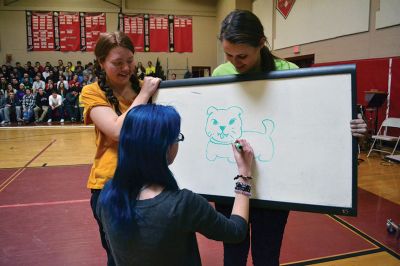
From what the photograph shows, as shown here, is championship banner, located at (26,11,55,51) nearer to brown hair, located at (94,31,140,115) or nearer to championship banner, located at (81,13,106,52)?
championship banner, located at (81,13,106,52)

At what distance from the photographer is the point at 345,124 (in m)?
1.10

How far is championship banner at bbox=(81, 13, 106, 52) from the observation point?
44.7 ft

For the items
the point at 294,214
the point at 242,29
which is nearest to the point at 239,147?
the point at 242,29

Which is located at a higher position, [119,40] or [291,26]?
[291,26]

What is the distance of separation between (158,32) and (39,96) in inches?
226

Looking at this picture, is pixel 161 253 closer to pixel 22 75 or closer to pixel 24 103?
pixel 24 103

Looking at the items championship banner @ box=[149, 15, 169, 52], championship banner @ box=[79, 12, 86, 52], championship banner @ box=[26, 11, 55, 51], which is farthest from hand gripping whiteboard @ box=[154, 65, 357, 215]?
championship banner @ box=[26, 11, 55, 51]

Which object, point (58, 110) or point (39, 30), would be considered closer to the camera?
point (58, 110)

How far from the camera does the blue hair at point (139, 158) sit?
2.89ft

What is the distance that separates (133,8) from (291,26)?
755cm

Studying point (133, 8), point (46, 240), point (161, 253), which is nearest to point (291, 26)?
point (133, 8)

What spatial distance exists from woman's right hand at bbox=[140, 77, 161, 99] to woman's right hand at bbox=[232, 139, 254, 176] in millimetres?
397

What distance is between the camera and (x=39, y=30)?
43.6ft

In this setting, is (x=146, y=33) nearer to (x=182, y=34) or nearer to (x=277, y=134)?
(x=182, y=34)
